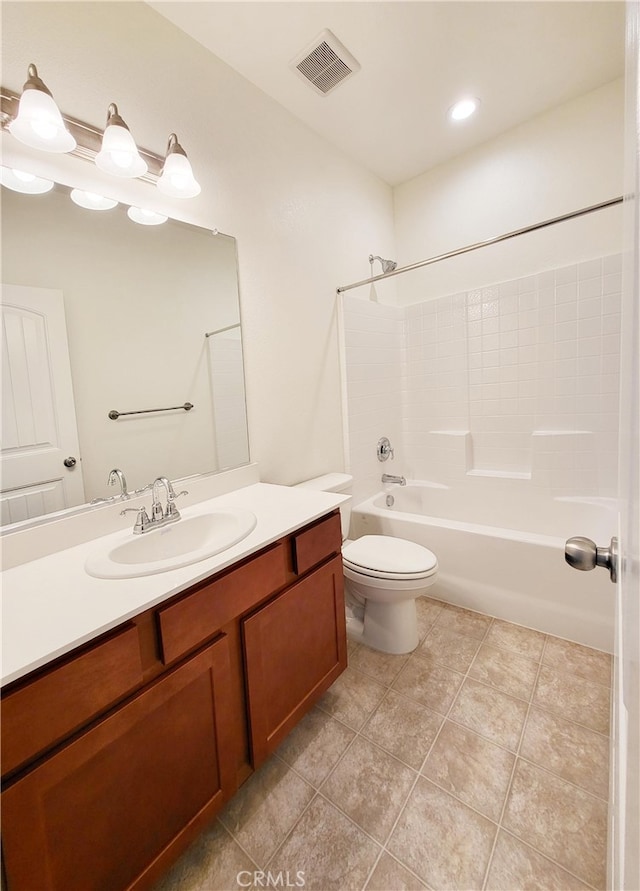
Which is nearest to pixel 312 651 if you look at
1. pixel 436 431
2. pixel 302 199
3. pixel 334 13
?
pixel 436 431

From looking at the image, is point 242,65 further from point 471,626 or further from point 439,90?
point 471,626

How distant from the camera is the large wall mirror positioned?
1.00 metres

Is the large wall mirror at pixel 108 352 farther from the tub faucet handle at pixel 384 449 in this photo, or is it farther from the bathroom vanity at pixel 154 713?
the tub faucet handle at pixel 384 449

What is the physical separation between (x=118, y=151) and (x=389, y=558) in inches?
69.9

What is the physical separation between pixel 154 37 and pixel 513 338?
2220 mm

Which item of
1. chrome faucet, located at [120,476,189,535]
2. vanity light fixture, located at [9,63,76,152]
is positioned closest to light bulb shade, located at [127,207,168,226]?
vanity light fixture, located at [9,63,76,152]

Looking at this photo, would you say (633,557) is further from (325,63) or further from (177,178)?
(325,63)

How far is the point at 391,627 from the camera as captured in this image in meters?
1.66

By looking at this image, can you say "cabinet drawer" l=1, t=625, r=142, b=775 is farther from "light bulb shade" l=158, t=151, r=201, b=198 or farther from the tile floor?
"light bulb shade" l=158, t=151, r=201, b=198

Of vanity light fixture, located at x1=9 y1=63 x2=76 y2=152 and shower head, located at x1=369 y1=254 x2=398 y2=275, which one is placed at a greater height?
shower head, located at x1=369 y1=254 x2=398 y2=275

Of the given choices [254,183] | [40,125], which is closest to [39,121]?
[40,125]

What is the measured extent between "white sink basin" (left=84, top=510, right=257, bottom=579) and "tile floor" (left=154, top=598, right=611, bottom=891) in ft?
2.57

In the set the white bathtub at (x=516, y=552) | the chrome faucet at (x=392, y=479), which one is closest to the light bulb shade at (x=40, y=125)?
the white bathtub at (x=516, y=552)

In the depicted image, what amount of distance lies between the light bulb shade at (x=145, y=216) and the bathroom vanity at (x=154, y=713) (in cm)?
112
